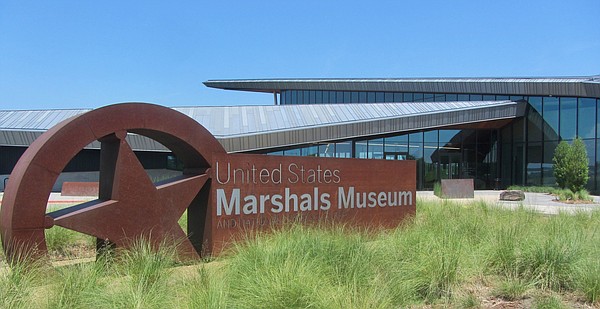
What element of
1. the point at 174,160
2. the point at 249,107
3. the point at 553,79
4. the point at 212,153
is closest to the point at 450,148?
the point at 553,79

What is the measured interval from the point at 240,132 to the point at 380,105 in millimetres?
9613

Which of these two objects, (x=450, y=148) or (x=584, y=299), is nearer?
(x=584, y=299)

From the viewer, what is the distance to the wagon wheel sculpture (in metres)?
6.18

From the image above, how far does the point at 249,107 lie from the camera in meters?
29.2

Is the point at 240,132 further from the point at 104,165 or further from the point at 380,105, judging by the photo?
the point at 104,165

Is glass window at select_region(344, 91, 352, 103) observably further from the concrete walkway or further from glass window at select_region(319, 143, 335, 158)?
the concrete walkway

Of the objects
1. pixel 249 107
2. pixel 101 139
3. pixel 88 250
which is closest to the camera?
pixel 101 139

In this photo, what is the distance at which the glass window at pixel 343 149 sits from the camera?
26.8m

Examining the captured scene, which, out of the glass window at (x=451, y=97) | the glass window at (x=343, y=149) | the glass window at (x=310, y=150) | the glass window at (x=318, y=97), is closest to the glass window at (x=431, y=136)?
the glass window at (x=343, y=149)

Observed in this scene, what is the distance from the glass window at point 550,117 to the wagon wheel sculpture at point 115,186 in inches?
1052

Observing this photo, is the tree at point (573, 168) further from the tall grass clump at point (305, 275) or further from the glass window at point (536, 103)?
the tall grass clump at point (305, 275)

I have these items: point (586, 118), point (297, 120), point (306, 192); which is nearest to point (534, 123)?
point (586, 118)

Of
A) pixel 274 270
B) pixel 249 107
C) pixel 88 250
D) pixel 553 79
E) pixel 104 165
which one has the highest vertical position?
pixel 553 79

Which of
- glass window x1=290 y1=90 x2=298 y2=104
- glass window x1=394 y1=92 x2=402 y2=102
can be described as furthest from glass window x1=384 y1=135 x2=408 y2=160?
glass window x1=290 y1=90 x2=298 y2=104
